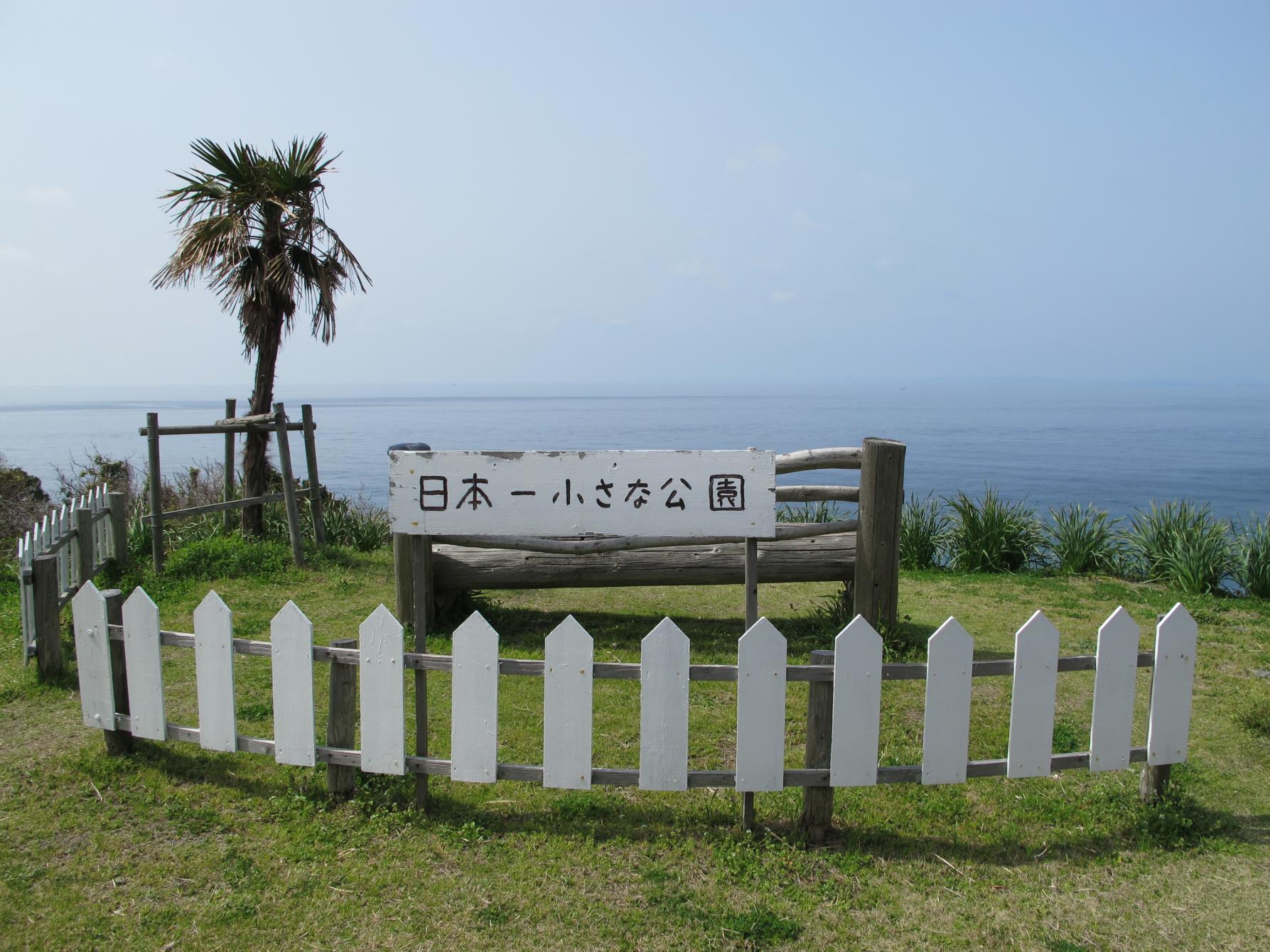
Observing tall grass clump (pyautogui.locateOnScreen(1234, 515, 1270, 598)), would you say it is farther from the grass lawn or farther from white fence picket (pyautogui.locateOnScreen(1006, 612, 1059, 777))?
white fence picket (pyautogui.locateOnScreen(1006, 612, 1059, 777))

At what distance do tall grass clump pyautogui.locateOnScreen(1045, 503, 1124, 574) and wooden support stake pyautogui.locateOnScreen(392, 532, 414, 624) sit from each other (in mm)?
8027

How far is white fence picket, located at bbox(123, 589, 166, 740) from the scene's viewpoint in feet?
13.4

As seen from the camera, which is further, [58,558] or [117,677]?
[58,558]

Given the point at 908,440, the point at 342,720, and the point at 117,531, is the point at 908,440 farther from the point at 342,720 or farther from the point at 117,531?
the point at 342,720

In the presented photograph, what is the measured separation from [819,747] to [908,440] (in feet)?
146

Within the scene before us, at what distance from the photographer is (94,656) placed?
422 cm

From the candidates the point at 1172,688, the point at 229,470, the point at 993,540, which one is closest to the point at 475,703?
the point at 1172,688

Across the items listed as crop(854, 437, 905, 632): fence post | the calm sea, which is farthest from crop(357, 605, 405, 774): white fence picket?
the calm sea

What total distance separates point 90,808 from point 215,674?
86 cm

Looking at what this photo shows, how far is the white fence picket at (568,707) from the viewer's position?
3.60 meters

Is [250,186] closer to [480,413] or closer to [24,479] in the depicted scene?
[24,479]

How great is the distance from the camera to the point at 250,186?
37.2ft

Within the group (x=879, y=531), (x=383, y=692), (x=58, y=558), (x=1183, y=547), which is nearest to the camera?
(x=383, y=692)

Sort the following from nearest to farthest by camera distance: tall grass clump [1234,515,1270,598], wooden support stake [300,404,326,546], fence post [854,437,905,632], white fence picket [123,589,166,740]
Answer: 1. white fence picket [123,589,166,740]
2. fence post [854,437,905,632]
3. tall grass clump [1234,515,1270,598]
4. wooden support stake [300,404,326,546]
